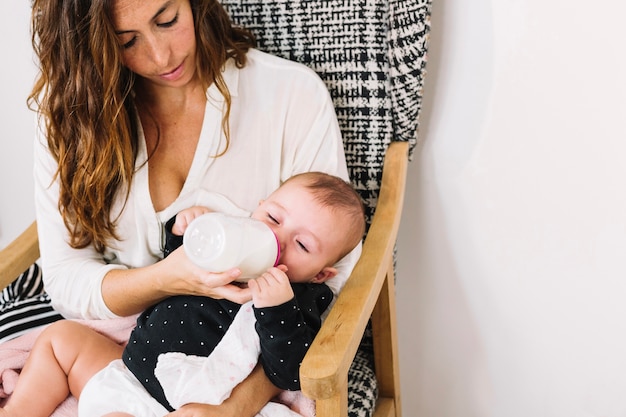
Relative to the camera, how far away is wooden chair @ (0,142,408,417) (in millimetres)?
973

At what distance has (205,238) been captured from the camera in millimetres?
989

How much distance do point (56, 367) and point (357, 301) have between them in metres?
0.53

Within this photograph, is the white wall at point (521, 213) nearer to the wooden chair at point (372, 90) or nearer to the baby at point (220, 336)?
the wooden chair at point (372, 90)

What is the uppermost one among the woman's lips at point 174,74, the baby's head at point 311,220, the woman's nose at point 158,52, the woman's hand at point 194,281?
the woman's nose at point 158,52

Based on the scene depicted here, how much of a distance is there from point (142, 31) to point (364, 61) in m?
0.43

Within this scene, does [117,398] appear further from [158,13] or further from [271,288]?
[158,13]

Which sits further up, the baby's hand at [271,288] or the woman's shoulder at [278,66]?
the woman's shoulder at [278,66]

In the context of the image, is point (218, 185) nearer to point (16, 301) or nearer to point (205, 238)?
point (205, 238)

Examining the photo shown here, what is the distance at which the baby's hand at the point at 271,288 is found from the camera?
1018 millimetres

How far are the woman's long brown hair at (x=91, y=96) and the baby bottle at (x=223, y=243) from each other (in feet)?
1.11

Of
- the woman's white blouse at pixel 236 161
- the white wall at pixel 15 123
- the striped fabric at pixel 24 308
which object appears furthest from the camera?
the white wall at pixel 15 123

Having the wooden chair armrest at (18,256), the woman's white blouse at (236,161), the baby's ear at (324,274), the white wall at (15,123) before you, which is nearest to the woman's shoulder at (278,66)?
the woman's white blouse at (236,161)

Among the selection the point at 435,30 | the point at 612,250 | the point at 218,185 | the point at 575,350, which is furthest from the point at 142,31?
the point at 575,350

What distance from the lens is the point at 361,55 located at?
137 centimetres
